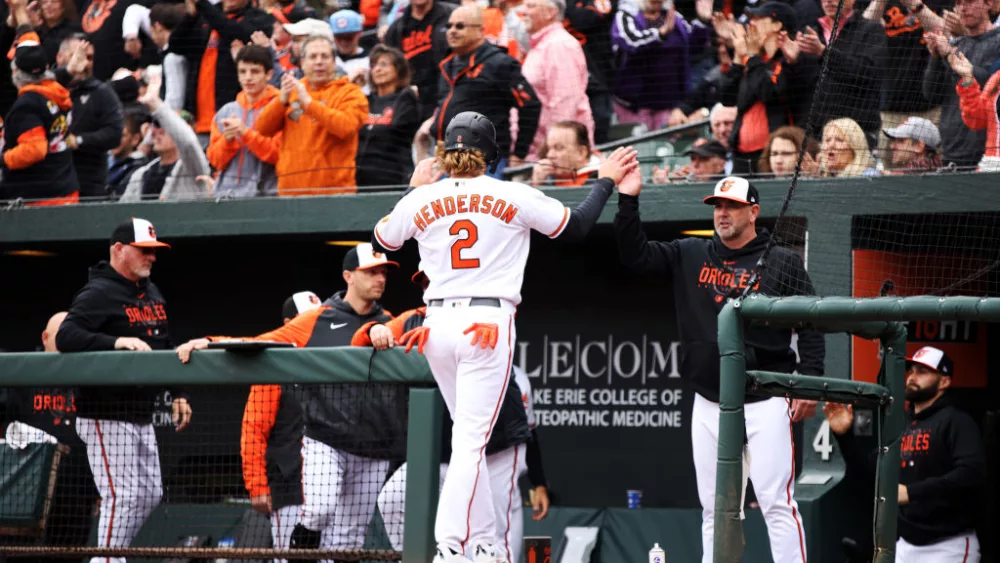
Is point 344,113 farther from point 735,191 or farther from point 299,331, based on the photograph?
point 735,191

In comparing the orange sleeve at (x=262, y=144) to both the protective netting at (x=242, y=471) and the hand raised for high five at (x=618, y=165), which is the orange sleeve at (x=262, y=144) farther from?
the hand raised for high five at (x=618, y=165)

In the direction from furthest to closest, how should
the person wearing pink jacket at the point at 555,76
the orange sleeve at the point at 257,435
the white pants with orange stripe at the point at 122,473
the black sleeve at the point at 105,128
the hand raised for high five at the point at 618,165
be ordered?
the black sleeve at the point at 105,128 < the person wearing pink jacket at the point at 555,76 < the white pants with orange stripe at the point at 122,473 < the orange sleeve at the point at 257,435 < the hand raised for high five at the point at 618,165

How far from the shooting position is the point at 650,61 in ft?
29.2

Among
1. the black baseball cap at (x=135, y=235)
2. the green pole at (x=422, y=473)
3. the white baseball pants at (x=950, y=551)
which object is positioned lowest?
the white baseball pants at (x=950, y=551)

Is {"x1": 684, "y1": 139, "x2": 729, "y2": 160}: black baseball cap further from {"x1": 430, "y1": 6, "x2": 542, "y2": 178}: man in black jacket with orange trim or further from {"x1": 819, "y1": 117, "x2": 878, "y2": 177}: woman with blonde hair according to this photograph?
{"x1": 430, "y1": 6, "x2": 542, "y2": 178}: man in black jacket with orange trim

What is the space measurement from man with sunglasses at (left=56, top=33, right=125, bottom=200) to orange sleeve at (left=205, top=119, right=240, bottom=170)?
97 centimetres

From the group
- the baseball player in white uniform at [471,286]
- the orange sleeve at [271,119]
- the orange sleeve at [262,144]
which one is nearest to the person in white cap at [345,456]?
the baseball player in white uniform at [471,286]

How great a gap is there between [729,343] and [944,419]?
10.7 feet

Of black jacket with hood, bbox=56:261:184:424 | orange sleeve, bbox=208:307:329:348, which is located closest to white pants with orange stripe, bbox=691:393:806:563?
orange sleeve, bbox=208:307:329:348

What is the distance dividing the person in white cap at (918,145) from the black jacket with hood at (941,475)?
4.10ft

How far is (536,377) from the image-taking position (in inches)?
363

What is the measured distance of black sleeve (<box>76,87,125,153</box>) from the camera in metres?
9.41

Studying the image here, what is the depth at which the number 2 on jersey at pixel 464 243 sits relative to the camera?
16.1ft

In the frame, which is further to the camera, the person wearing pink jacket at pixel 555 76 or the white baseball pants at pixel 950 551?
the person wearing pink jacket at pixel 555 76
